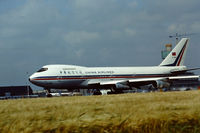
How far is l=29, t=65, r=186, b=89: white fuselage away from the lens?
45094 millimetres

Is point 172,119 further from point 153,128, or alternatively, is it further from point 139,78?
point 139,78

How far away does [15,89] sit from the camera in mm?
124375

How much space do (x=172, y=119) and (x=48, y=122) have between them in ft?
7.70

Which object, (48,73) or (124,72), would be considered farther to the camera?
(124,72)

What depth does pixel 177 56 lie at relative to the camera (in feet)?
192

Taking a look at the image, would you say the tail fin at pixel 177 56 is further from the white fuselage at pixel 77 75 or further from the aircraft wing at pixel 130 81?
the aircraft wing at pixel 130 81

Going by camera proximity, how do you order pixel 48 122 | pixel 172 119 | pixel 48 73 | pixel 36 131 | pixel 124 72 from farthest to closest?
pixel 124 72, pixel 48 73, pixel 172 119, pixel 48 122, pixel 36 131

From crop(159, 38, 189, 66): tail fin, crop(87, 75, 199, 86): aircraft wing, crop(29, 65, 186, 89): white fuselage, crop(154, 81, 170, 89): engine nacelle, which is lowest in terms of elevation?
crop(154, 81, 170, 89): engine nacelle

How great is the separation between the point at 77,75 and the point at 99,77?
369cm

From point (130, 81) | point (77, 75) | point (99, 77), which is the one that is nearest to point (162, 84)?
point (130, 81)

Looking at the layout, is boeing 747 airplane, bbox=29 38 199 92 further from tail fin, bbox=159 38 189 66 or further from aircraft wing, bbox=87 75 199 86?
tail fin, bbox=159 38 189 66

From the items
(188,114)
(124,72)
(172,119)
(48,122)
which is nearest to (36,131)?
(48,122)

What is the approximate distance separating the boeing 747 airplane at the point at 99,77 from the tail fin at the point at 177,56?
8.54 feet

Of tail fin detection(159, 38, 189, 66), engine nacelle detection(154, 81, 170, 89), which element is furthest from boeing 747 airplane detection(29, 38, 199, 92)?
tail fin detection(159, 38, 189, 66)
